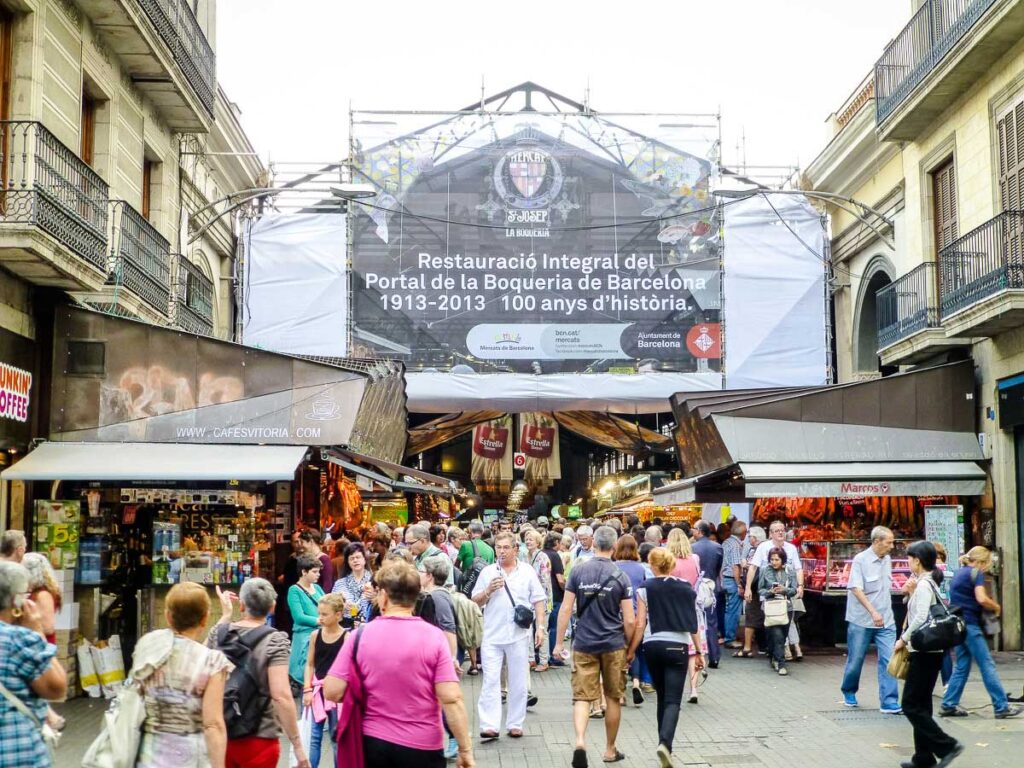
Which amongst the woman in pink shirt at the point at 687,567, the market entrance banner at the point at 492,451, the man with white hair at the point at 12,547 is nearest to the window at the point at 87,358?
the man with white hair at the point at 12,547

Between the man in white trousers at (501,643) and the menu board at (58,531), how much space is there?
518cm

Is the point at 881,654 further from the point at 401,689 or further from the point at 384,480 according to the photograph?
the point at 384,480

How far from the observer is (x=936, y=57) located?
56.1 ft

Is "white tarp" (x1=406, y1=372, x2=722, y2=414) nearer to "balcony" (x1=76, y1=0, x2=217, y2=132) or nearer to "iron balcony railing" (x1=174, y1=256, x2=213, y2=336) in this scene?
"iron balcony railing" (x1=174, y1=256, x2=213, y2=336)

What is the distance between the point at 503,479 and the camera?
2983 centimetres

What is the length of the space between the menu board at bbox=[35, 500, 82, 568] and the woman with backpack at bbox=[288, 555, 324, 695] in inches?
201

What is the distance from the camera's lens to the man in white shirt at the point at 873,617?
11180 mm

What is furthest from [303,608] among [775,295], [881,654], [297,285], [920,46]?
[775,295]

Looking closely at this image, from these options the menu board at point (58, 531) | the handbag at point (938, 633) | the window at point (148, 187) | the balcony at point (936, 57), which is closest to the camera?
the handbag at point (938, 633)

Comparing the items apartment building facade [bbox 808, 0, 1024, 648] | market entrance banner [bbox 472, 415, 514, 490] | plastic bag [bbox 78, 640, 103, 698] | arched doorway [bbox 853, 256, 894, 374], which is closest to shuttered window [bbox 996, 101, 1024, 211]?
apartment building facade [bbox 808, 0, 1024, 648]

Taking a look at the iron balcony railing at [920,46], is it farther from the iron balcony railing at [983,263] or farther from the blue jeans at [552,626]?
the blue jeans at [552,626]

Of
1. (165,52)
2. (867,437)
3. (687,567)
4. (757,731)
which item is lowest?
(757,731)

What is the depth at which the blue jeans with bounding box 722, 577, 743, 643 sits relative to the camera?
1661 centimetres

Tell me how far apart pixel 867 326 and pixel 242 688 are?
70.6 ft
